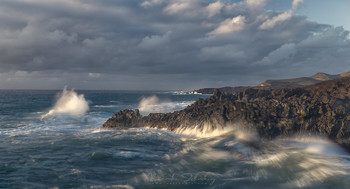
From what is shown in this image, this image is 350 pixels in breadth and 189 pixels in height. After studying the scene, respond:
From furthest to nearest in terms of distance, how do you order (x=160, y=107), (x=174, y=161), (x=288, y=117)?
(x=160, y=107) < (x=288, y=117) < (x=174, y=161)

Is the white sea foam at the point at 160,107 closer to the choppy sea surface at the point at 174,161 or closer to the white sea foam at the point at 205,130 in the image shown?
the white sea foam at the point at 205,130

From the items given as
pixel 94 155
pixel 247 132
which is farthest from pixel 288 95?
pixel 94 155

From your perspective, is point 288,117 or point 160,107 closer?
point 288,117

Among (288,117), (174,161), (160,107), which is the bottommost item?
(174,161)

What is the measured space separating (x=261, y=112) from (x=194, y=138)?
6083mm

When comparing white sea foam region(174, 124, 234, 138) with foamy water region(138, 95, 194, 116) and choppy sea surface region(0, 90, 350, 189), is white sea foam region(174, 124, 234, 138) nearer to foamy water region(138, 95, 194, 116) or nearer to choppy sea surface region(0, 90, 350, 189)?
choppy sea surface region(0, 90, 350, 189)

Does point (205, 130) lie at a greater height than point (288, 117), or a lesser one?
lesser

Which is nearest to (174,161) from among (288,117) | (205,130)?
(205,130)

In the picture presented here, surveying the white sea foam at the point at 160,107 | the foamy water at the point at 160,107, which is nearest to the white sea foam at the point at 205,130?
the foamy water at the point at 160,107

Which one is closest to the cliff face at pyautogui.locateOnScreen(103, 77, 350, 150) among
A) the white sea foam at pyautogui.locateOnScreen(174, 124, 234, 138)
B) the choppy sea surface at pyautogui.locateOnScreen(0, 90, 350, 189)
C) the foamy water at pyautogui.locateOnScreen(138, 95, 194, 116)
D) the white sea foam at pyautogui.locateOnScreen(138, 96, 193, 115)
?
the white sea foam at pyautogui.locateOnScreen(174, 124, 234, 138)

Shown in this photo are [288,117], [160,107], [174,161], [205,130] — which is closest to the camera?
[174,161]

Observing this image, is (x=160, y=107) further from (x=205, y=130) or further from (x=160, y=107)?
(x=205, y=130)

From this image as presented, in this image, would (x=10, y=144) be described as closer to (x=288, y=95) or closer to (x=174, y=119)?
(x=174, y=119)

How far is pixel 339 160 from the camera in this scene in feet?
46.2
